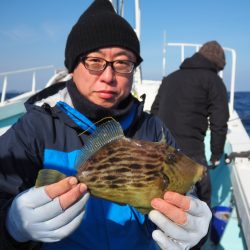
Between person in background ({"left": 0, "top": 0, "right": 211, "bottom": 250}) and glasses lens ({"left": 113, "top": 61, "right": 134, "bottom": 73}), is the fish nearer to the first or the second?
person in background ({"left": 0, "top": 0, "right": 211, "bottom": 250})

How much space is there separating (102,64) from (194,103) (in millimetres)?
2669

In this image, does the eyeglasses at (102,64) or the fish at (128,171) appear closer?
the fish at (128,171)

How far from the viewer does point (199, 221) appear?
1.93 meters

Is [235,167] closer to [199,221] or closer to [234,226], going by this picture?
[234,226]

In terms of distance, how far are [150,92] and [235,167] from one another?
5.45 meters

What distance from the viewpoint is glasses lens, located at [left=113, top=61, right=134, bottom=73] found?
2127 mm

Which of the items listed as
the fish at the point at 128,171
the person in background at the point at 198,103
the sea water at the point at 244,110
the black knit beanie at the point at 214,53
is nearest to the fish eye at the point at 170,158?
the fish at the point at 128,171

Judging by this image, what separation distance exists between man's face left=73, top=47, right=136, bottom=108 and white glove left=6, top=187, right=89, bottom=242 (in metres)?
0.69

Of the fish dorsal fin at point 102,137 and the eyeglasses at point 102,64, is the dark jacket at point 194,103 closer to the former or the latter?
the eyeglasses at point 102,64

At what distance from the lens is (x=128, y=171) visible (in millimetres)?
1665

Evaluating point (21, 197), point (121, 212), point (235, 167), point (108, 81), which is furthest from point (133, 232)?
point (235, 167)

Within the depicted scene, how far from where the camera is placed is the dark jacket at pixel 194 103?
14.6 ft

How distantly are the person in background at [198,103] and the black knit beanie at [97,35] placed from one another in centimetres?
224

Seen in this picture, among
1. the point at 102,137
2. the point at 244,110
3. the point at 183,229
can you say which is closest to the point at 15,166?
the point at 102,137
